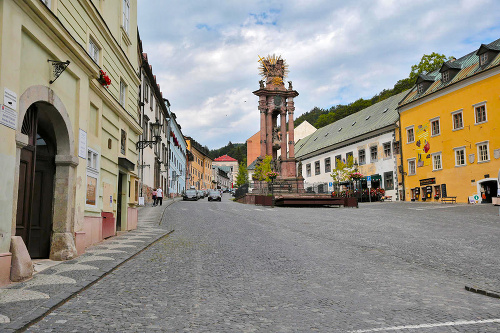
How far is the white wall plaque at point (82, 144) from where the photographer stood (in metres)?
9.90

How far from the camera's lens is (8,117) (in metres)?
6.65

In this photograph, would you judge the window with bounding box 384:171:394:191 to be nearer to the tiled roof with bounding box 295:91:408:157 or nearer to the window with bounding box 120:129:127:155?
the tiled roof with bounding box 295:91:408:157

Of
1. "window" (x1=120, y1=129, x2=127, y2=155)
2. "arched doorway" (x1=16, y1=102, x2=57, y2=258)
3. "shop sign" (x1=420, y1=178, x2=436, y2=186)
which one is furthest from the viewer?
"shop sign" (x1=420, y1=178, x2=436, y2=186)

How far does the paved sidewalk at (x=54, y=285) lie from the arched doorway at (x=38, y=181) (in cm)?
71

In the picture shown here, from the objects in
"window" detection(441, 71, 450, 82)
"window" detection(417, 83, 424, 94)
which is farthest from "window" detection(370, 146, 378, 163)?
"window" detection(441, 71, 450, 82)

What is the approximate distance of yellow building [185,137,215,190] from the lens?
8504cm

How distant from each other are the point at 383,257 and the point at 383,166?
36392 mm

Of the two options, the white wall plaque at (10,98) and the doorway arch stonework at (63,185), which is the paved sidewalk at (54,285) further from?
the white wall plaque at (10,98)

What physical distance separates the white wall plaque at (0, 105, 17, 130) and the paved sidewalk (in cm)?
248

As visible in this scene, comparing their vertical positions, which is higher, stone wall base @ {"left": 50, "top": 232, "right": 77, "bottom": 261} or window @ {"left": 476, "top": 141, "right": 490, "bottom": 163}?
window @ {"left": 476, "top": 141, "right": 490, "bottom": 163}

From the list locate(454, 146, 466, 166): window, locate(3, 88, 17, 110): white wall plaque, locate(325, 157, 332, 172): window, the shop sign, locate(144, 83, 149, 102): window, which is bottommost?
locate(3, 88, 17, 110): white wall plaque

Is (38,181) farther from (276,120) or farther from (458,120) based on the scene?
(276,120)

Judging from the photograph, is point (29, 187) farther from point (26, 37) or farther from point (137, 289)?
point (137, 289)

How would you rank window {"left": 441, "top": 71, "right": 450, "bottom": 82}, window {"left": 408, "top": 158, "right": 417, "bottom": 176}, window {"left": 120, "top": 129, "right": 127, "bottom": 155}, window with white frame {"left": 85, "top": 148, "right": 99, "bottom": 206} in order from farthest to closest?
window {"left": 408, "top": 158, "right": 417, "bottom": 176} → window {"left": 441, "top": 71, "right": 450, "bottom": 82} → window {"left": 120, "top": 129, "right": 127, "bottom": 155} → window with white frame {"left": 85, "top": 148, "right": 99, "bottom": 206}
